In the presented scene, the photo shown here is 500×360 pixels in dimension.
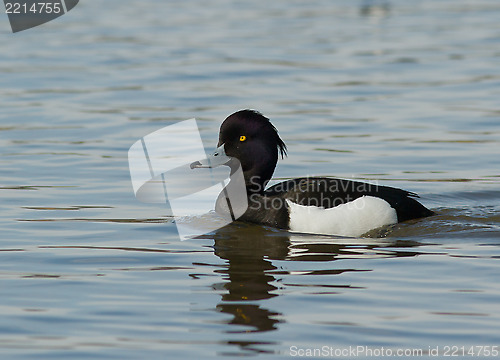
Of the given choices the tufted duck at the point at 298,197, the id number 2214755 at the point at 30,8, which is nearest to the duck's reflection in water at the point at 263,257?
the tufted duck at the point at 298,197

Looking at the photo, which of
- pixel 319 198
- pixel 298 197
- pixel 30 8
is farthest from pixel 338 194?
pixel 30 8

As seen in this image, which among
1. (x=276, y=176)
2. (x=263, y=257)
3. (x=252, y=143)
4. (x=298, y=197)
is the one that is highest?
(x=252, y=143)

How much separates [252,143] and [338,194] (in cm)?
109

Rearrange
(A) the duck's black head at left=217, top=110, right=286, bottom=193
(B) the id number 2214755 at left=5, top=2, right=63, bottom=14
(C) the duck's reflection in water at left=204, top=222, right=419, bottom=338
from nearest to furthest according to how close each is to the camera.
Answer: (C) the duck's reflection in water at left=204, top=222, right=419, bottom=338 → (A) the duck's black head at left=217, top=110, right=286, bottom=193 → (B) the id number 2214755 at left=5, top=2, right=63, bottom=14

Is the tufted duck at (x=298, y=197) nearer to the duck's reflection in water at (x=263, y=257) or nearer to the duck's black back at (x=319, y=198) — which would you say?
the duck's black back at (x=319, y=198)

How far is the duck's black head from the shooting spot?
355 inches

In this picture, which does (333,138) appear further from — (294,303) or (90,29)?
(90,29)

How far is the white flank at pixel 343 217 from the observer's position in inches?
332

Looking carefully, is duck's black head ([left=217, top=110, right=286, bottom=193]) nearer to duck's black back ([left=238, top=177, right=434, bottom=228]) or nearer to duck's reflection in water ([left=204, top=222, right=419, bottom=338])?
duck's black back ([left=238, top=177, right=434, bottom=228])

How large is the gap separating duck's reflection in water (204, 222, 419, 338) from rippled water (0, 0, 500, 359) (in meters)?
0.03

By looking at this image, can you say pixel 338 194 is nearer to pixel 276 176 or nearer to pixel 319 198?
pixel 319 198

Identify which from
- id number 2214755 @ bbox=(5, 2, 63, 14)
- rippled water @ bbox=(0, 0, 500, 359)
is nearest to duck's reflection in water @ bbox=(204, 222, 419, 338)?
rippled water @ bbox=(0, 0, 500, 359)

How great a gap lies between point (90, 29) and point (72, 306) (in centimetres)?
1553

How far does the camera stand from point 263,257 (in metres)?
7.75
